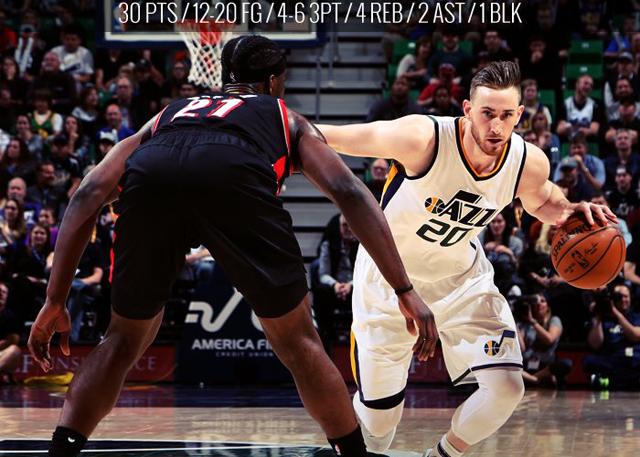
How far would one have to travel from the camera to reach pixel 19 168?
11398 mm

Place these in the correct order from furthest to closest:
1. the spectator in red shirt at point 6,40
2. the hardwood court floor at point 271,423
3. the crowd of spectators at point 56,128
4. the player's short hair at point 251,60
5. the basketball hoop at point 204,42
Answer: the spectator in red shirt at point 6,40 < the basketball hoop at point 204,42 < the crowd of spectators at point 56,128 < the hardwood court floor at point 271,423 < the player's short hair at point 251,60

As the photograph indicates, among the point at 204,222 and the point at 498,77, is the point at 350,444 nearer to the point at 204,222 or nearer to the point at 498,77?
the point at 204,222

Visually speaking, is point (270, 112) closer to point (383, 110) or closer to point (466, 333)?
point (466, 333)

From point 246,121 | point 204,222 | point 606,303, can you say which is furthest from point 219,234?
point 606,303

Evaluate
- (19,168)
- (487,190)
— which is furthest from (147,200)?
(19,168)

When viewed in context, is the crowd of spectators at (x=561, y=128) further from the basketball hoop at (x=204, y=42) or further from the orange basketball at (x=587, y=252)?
the orange basketball at (x=587, y=252)

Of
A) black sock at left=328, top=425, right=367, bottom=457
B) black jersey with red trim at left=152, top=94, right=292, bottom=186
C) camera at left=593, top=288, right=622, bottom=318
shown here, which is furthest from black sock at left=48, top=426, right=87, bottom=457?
camera at left=593, top=288, right=622, bottom=318

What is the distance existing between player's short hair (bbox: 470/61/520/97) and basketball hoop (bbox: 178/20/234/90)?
5690 millimetres

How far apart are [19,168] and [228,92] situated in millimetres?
8215

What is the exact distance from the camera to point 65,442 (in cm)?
348

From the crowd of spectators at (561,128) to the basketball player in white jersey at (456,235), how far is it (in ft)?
14.5

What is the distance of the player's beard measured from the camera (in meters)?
4.69

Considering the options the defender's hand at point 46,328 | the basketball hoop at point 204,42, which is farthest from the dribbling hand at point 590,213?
the basketball hoop at point 204,42

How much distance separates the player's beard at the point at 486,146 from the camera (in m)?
4.69
